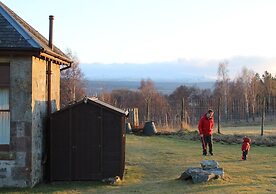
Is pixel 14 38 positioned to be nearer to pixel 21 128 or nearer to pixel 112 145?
pixel 21 128

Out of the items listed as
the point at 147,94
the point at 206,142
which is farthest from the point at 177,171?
the point at 147,94

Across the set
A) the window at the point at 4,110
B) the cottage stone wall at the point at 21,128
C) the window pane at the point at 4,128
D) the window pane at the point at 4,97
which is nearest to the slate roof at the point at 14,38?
A: the cottage stone wall at the point at 21,128

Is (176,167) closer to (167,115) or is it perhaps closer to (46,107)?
(46,107)

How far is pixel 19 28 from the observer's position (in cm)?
1480

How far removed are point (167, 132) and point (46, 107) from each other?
1525cm

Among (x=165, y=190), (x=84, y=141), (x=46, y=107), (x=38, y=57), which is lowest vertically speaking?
(x=165, y=190)

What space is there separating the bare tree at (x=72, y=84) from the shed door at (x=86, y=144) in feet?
114

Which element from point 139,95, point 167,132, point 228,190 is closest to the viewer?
point 228,190

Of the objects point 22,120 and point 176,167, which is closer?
point 22,120

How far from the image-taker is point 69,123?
1532 centimetres

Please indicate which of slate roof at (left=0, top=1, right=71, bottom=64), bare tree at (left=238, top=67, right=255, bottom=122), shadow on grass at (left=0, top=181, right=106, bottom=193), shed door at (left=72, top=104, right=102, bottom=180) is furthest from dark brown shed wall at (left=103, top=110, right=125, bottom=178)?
bare tree at (left=238, top=67, right=255, bottom=122)

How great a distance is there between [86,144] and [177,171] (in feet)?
12.0

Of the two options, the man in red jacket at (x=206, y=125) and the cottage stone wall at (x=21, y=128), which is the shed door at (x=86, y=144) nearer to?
the cottage stone wall at (x=21, y=128)

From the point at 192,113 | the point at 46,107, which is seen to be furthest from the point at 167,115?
the point at 46,107
